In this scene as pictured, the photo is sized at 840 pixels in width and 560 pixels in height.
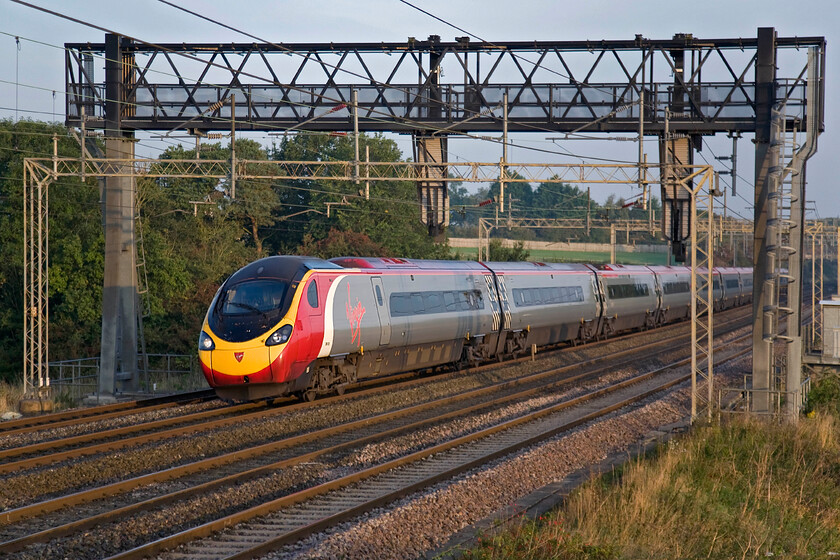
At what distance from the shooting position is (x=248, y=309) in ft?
56.1

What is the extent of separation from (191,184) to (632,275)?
30.8m

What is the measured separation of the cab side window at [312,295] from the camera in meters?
17.3

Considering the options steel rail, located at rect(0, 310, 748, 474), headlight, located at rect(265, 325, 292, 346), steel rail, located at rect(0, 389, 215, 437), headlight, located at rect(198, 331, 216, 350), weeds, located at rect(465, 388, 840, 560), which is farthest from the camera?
headlight, located at rect(198, 331, 216, 350)

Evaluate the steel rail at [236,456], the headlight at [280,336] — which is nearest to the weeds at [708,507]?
the steel rail at [236,456]

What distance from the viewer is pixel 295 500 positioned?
1025cm

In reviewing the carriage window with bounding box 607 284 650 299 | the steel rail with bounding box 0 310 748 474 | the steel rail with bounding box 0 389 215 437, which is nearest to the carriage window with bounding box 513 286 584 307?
the carriage window with bounding box 607 284 650 299

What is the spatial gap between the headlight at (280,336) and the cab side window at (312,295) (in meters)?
0.88

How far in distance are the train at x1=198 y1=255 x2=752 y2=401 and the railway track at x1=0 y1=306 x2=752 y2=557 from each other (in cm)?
195

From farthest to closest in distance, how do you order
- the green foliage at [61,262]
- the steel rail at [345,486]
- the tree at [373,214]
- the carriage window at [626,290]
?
1. the tree at [373,214]
2. the green foliage at [61,262]
3. the carriage window at [626,290]
4. the steel rail at [345,486]

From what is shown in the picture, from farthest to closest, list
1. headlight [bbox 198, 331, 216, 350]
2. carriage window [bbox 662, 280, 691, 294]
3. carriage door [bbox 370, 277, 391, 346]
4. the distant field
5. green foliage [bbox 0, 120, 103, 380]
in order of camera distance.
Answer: the distant field
carriage window [bbox 662, 280, 691, 294]
green foliage [bbox 0, 120, 103, 380]
carriage door [bbox 370, 277, 391, 346]
headlight [bbox 198, 331, 216, 350]

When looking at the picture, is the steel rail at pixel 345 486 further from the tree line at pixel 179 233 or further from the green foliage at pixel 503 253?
the green foliage at pixel 503 253

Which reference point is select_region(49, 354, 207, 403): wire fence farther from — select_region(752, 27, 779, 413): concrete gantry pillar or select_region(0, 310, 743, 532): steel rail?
select_region(752, 27, 779, 413): concrete gantry pillar

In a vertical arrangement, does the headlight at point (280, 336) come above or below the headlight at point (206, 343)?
above

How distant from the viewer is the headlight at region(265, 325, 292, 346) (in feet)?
53.8
